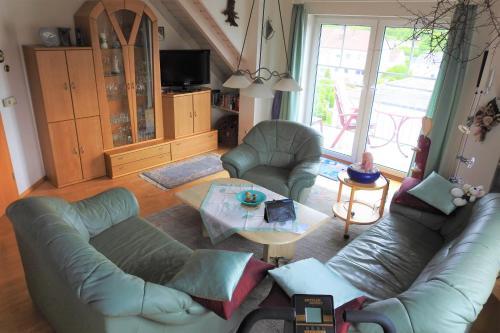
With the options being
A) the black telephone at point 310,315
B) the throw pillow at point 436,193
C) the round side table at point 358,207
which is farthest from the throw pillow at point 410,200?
the black telephone at point 310,315

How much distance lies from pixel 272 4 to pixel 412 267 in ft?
13.0

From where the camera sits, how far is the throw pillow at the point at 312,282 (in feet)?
5.69

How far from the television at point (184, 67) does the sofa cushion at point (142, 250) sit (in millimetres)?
2874

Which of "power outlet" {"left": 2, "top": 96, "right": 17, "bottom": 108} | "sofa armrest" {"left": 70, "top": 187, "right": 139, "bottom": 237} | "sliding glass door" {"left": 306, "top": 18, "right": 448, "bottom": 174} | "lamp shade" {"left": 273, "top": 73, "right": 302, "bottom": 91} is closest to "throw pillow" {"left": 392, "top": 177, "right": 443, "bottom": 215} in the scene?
"lamp shade" {"left": 273, "top": 73, "right": 302, "bottom": 91}

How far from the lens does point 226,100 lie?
18.7 ft

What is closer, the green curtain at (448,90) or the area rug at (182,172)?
the green curtain at (448,90)

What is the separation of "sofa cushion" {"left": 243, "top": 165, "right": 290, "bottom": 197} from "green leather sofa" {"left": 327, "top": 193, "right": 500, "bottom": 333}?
1.05 m

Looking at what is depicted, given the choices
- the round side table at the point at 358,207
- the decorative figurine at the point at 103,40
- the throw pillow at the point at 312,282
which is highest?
the decorative figurine at the point at 103,40

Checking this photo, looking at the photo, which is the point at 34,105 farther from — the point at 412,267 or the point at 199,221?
the point at 412,267

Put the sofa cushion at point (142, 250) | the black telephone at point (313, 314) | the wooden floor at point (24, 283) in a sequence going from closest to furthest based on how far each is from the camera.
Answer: the black telephone at point (313, 314)
the sofa cushion at point (142, 250)
the wooden floor at point (24, 283)

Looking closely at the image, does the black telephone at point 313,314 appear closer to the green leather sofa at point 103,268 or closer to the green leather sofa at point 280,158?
the green leather sofa at point 103,268

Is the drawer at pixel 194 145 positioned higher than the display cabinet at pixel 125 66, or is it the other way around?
the display cabinet at pixel 125 66

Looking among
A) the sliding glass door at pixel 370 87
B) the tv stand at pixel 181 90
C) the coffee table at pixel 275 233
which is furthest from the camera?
the tv stand at pixel 181 90

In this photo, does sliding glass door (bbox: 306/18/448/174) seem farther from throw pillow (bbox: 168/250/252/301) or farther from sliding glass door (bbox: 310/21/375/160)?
throw pillow (bbox: 168/250/252/301)
